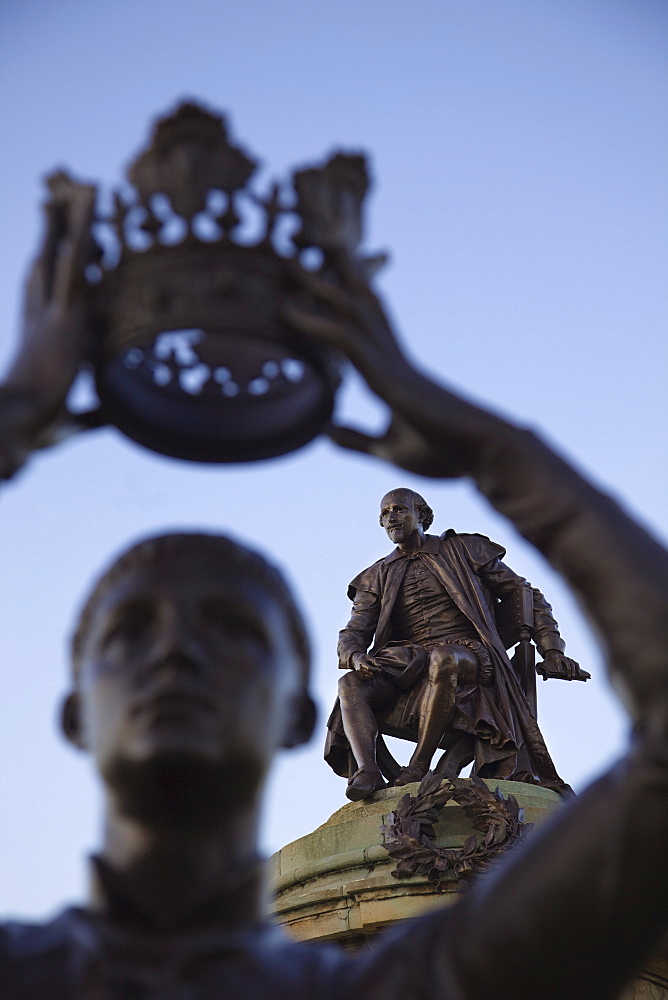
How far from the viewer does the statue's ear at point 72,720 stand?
2438mm

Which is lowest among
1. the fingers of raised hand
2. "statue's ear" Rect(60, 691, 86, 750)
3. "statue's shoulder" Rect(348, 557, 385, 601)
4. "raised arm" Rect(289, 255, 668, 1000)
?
"raised arm" Rect(289, 255, 668, 1000)

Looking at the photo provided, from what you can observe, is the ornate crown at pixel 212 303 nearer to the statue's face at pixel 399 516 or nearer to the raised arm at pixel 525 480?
the raised arm at pixel 525 480

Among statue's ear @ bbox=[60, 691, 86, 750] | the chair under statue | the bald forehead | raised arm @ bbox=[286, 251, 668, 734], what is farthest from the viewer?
the bald forehead

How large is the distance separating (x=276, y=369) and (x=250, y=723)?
78 centimetres

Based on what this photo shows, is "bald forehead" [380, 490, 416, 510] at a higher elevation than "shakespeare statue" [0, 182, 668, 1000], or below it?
higher

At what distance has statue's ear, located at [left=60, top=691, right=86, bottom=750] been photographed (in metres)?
2.44

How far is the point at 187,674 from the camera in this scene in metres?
2.14

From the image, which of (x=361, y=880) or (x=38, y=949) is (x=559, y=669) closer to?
(x=361, y=880)

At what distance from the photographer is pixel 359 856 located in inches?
339

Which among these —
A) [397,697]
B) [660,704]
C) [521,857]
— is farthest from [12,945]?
[397,697]

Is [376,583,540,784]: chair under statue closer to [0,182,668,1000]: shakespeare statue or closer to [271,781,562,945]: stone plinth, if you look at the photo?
[271,781,562,945]: stone plinth

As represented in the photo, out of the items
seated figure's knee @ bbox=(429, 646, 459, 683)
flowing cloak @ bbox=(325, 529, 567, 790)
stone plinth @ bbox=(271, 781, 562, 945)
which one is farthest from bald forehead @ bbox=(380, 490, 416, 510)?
stone plinth @ bbox=(271, 781, 562, 945)

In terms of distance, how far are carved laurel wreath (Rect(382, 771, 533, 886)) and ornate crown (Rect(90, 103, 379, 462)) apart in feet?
20.2

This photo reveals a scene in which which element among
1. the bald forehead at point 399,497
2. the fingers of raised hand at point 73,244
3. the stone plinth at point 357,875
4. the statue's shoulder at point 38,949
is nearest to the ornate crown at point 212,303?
the fingers of raised hand at point 73,244
